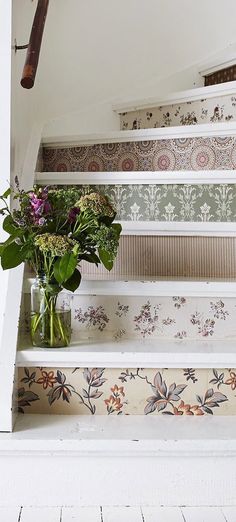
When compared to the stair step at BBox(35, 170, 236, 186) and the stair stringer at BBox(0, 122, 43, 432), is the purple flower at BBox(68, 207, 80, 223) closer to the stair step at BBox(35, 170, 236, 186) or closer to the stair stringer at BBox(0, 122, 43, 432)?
the stair stringer at BBox(0, 122, 43, 432)

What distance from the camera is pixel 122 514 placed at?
1452 mm

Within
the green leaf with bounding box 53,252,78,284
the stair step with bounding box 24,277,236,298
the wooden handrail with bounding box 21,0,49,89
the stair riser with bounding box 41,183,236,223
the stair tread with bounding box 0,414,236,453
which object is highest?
the wooden handrail with bounding box 21,0,49,89

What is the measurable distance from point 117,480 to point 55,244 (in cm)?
60

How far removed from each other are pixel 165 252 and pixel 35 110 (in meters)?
1.07

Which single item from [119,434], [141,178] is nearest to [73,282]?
[119,434]

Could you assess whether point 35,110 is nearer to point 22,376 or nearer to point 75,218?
point 75,218

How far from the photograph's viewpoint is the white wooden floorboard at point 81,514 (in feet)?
4.68

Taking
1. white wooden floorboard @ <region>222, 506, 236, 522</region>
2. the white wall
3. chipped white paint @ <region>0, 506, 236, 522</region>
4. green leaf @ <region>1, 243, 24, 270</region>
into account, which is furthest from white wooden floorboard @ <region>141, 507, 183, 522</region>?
the white wall

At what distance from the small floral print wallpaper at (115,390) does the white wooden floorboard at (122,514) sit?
0.81ft

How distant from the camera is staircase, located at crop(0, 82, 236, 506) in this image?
4.86ft

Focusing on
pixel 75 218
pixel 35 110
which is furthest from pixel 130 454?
pixel 35 110

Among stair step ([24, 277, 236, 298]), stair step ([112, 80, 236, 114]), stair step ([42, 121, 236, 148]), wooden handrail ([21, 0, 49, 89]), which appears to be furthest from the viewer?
stair step ([112, 80, 236, 114])

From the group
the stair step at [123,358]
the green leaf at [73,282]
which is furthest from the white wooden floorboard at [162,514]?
the green leaf at [73,282]

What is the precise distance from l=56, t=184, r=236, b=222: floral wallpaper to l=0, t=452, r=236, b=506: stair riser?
87cm
